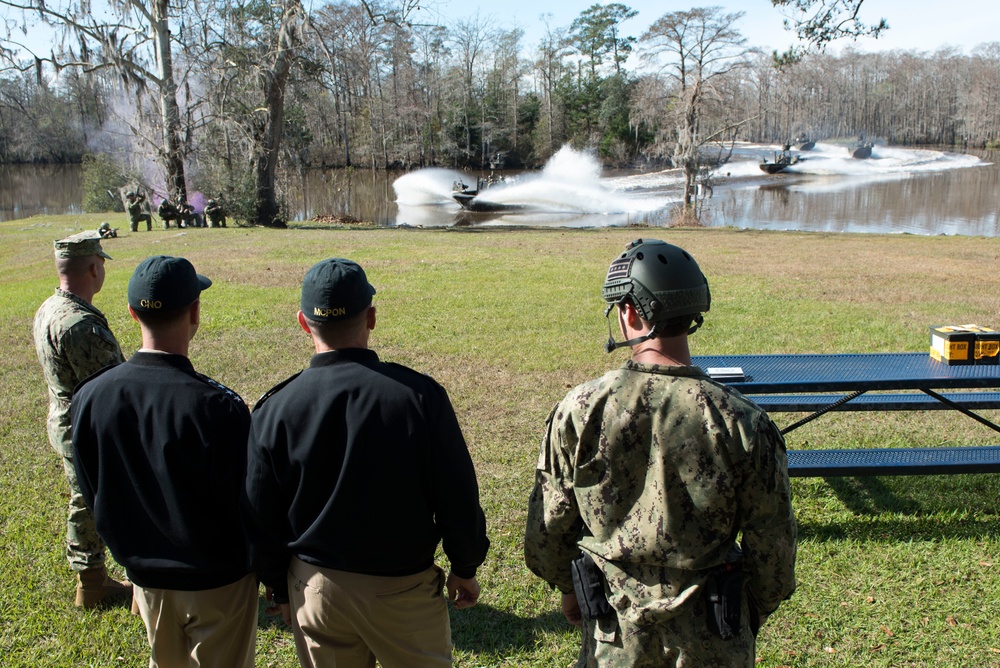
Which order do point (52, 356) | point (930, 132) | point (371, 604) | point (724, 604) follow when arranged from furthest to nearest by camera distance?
point (930, 132)
point (52, 356)
point (371, 604)
point (724, 604)

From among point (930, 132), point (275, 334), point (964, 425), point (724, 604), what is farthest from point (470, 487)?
point (930, 132)

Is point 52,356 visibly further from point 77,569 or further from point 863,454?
point 863,454

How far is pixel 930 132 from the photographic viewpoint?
99.9 metres

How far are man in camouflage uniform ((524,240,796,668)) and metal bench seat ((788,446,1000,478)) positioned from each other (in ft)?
8.22

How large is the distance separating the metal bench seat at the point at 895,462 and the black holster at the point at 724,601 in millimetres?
2498

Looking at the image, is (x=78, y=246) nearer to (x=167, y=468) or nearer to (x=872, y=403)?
(x=167, y=468)

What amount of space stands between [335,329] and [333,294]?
0.12 meters

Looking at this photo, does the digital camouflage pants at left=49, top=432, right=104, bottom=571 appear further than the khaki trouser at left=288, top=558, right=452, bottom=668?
Yes

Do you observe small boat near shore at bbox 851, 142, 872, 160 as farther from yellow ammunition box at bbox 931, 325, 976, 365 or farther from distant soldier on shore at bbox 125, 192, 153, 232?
yellow ammunition box at bbox 931, 325, 976, 365

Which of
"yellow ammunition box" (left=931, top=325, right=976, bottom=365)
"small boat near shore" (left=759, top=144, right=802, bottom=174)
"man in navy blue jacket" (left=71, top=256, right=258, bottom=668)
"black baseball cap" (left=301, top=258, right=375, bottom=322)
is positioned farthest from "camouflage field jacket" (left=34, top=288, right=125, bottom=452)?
"small boat near shore" (left=759, top=144, right=802, bottom=174)

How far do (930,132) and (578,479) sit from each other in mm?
117115

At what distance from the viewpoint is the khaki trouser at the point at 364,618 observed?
2469mm

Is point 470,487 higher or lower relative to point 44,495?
higher

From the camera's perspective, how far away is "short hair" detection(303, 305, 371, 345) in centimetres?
252
